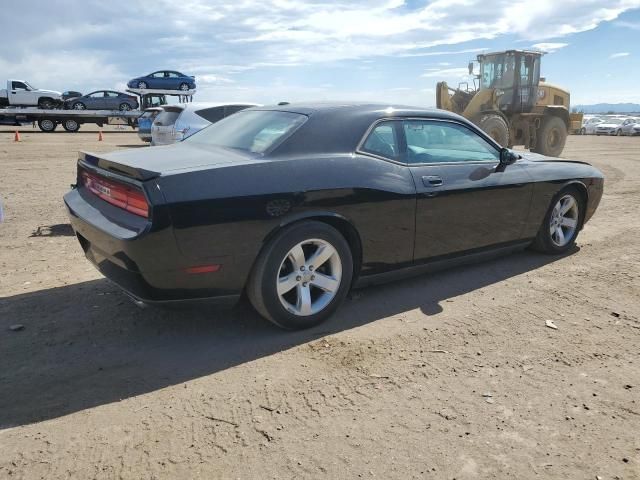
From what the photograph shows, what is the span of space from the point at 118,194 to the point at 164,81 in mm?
31843

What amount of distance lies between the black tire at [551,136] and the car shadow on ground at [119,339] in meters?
12.5

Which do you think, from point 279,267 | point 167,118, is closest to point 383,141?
point 279,267

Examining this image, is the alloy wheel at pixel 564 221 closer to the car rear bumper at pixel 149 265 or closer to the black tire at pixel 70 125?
the car rear bumper at pixel 149 265

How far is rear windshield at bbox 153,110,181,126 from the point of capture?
10137mm

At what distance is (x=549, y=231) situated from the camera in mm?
5098

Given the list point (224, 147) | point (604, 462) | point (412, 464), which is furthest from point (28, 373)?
point (604, 462)

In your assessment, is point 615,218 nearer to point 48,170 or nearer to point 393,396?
point 393,396

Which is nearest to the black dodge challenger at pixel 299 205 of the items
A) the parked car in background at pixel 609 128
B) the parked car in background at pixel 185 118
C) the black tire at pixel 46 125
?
the parked car in background at pixel 185 118

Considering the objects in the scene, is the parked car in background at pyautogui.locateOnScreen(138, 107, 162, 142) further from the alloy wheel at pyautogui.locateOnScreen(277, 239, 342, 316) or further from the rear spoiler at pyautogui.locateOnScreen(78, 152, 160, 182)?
the alloy wheel at pyautogui.locateOnScreen(277, 239, 342, 316)

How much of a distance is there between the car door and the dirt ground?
420 mm

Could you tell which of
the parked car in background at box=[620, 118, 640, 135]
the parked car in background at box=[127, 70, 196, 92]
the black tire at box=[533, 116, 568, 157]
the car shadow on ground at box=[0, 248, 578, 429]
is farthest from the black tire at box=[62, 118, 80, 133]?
the parked car in background at box=[620, 118, 640, 135]

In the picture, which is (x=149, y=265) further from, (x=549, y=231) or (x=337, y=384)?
(x=549, y=231)

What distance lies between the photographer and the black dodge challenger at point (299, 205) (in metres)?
2.95

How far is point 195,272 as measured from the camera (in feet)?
9.84
